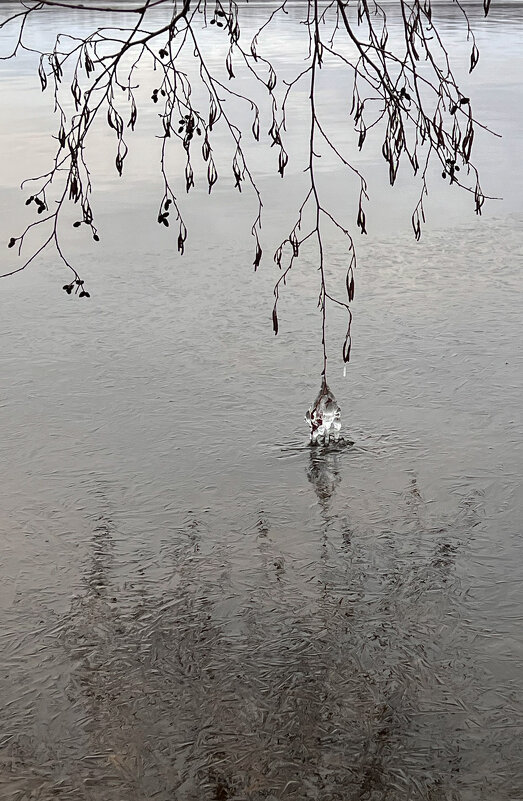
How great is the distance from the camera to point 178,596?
10.9 ft

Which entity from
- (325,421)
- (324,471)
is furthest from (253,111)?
(324,471)

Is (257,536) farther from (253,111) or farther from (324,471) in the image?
(253,111)

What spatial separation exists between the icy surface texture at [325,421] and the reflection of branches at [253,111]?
0.20 meters

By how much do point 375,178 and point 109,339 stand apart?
152 inches

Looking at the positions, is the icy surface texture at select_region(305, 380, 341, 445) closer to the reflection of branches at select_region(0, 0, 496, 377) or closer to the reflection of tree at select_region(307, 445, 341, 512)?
the reflection of tree at select_region(307, 445, 341, 512)

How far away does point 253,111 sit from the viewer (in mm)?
11352

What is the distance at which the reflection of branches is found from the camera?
228cm

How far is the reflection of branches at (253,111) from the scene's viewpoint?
228 cm

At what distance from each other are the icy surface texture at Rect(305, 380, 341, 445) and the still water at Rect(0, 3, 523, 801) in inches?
2.1

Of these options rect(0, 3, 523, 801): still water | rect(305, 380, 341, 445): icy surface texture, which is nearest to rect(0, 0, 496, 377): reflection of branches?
rect(305, 380, 341, 445): icy surface texture

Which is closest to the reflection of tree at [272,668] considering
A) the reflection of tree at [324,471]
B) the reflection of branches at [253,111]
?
the reflection of tree at [324,471]

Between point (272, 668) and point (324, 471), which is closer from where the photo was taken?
point (272, 668)

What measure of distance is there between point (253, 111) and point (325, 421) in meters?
7.78

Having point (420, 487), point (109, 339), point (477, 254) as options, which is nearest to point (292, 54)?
point (477, 254)
